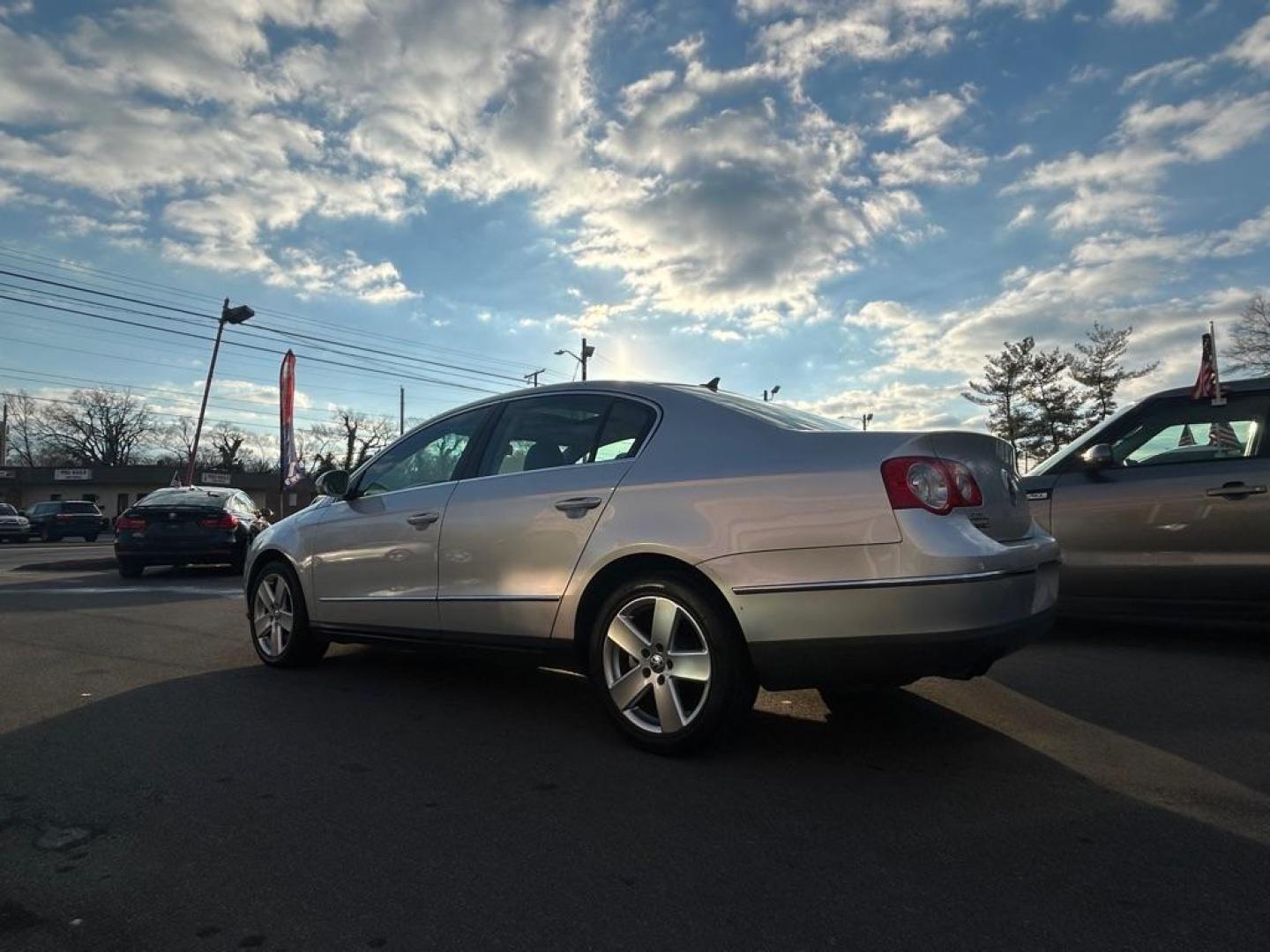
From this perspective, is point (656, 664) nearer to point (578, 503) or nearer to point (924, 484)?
point (578, 503)

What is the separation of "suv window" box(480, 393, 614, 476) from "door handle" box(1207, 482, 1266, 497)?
4221mm

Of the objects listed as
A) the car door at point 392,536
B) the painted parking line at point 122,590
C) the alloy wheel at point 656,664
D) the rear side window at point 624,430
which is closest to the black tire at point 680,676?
the alloy wheel at point 656,664

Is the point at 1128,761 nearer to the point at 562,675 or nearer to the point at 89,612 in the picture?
the point at 562,675

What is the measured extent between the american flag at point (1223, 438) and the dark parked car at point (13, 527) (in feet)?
137

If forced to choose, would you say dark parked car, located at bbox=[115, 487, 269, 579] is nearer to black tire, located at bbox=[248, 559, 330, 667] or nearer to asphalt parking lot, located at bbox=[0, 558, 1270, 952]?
black tire, located at bbox=[248, 559, 330, 667]

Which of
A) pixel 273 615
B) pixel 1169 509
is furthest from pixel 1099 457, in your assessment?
pixel 273 615

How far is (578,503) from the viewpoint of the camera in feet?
12.4

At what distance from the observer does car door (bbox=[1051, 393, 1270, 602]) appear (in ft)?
17.6

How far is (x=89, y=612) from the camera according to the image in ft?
25.7

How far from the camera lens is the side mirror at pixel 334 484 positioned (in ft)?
17.0

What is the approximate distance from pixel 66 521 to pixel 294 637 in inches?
1525

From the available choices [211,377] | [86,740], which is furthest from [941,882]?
[211,377]

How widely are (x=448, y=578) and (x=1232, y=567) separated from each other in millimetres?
Answer: 4946

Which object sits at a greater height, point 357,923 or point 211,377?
point 211,377
